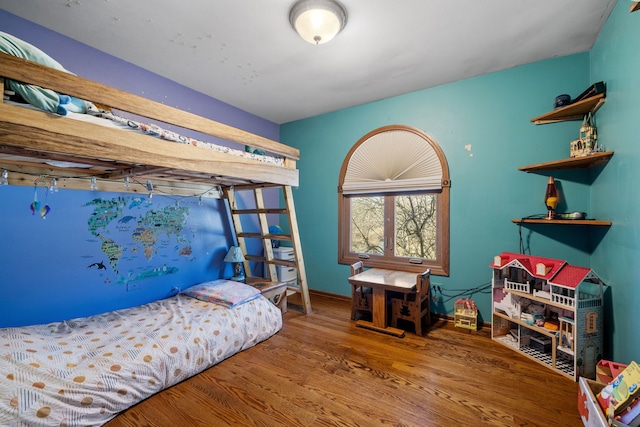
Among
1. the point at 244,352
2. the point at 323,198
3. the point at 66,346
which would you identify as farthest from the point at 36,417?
the point at 323,198

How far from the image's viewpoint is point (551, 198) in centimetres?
219

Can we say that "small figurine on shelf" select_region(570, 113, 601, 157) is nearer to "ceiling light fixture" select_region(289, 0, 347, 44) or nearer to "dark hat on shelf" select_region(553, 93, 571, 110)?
"dark hat on shelf" select_region(553, 93, 571, 110)

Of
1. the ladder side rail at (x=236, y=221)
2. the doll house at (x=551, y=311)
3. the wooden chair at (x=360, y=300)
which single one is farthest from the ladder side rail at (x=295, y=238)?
the doll house at (x=551, y=311)

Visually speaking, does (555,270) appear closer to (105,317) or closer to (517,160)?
(517,160)

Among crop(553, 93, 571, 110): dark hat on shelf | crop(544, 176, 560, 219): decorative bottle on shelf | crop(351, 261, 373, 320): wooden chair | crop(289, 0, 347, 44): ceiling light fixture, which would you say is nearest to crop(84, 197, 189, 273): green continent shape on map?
crop(351, 261, 373, 320): wooden chair

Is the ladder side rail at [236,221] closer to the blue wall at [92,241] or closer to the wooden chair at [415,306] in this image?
the blue wall at [92,241]

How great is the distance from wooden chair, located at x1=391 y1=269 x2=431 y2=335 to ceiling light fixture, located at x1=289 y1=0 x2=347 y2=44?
213 centimetres

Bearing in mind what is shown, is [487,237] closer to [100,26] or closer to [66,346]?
[66,346]

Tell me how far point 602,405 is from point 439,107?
2.59 meters

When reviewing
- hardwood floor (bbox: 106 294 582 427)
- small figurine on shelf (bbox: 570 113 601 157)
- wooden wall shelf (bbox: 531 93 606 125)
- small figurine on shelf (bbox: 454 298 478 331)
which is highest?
wooden wall shelf (bbox: 531 93 606 125)

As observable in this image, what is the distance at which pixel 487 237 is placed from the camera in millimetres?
2619

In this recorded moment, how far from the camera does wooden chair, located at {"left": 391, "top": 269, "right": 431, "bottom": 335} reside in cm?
246

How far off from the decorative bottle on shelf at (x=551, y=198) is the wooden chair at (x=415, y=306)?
1.12m

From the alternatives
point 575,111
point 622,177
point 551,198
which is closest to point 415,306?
point 551,198
